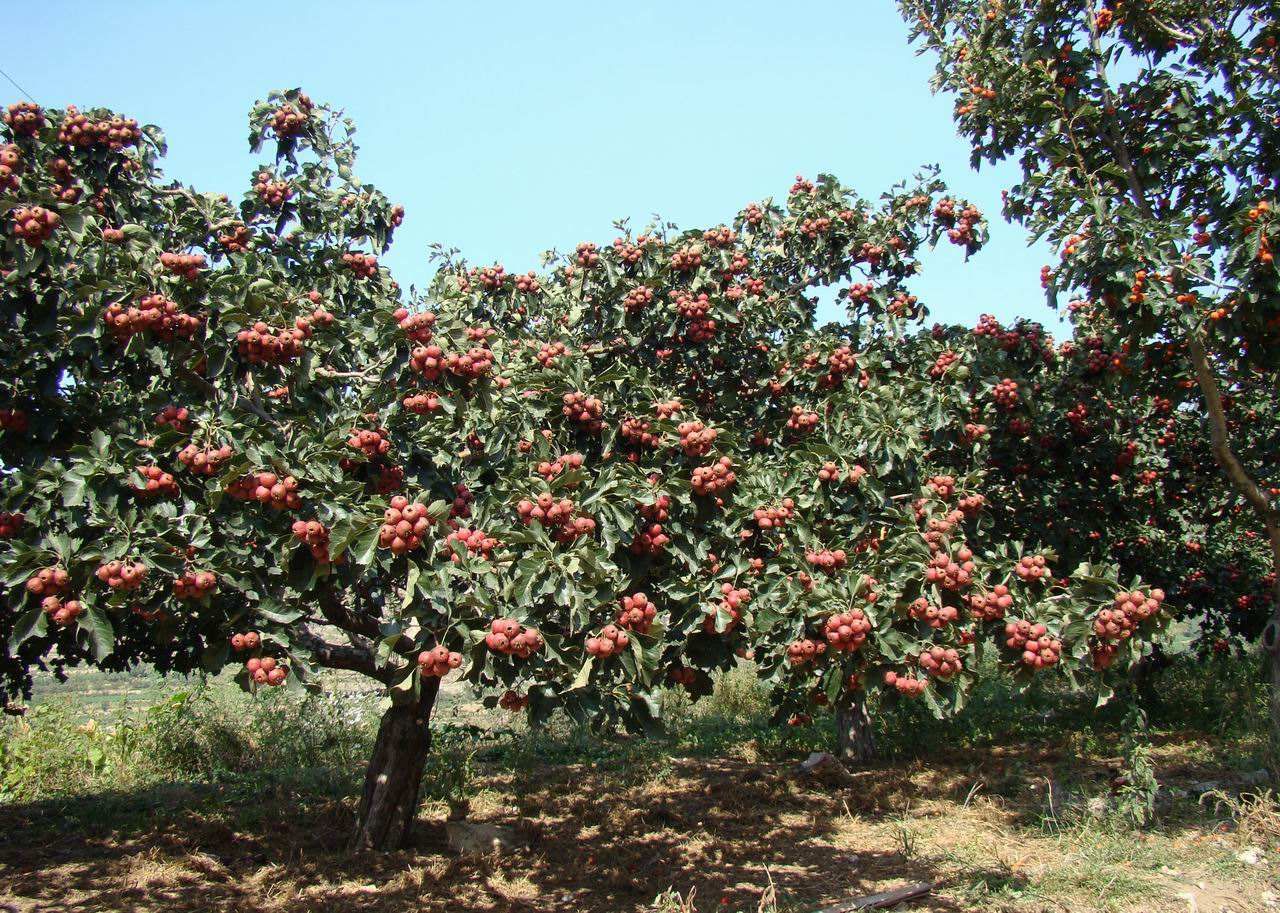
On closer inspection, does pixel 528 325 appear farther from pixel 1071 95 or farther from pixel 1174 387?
pixel 1174 387

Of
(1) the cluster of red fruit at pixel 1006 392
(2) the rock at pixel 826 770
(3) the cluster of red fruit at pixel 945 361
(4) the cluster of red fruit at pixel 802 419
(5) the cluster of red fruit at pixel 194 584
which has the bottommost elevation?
(2) the rock at pixel 826 770

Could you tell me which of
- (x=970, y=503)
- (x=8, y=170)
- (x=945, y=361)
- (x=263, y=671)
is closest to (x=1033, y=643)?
(x=970, y=503)

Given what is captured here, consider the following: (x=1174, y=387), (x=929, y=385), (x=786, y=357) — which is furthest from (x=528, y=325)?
(x=1174, y=387)

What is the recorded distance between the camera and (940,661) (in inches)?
172

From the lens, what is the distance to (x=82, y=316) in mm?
3861

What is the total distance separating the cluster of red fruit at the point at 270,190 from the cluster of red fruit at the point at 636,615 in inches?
142

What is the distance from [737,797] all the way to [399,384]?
526 cm

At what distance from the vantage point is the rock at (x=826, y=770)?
824cm

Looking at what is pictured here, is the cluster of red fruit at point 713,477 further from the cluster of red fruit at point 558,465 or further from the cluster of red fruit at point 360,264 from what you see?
the cluster of red fruit at point 360,264

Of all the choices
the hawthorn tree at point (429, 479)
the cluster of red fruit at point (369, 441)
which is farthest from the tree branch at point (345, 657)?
the cluster of red fruit at point (369, 441)

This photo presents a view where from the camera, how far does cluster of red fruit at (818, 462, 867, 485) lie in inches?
205

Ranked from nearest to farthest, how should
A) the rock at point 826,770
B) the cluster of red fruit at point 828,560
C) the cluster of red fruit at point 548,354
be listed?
the cluster of red fruit at point 828,560
the cluster of red fruit at point 548,354
the rock at point 826,770

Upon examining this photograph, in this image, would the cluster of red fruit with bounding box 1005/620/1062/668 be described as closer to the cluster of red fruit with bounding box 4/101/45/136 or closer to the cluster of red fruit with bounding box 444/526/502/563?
the cluster of red fruit with bounding box 444/526/502/563

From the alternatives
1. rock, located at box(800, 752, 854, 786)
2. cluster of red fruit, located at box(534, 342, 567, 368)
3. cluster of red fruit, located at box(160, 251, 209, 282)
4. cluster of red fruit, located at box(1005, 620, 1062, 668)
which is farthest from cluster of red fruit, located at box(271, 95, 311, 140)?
rock, located at box(800, 752, 854, 786)
